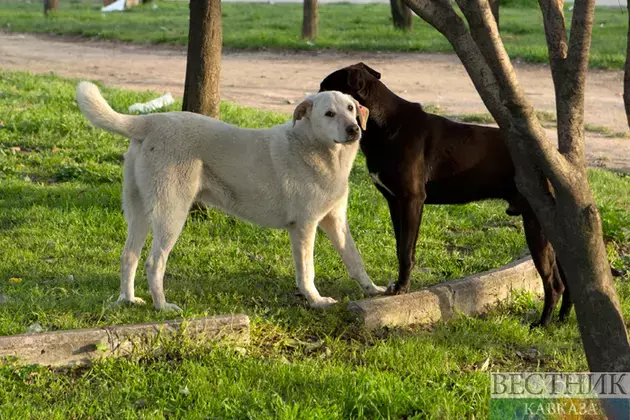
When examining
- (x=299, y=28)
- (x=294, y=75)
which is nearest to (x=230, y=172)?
(x=294, y=75)

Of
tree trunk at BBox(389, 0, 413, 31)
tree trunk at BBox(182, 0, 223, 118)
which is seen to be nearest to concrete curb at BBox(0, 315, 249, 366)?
tree trunk at BBox(182, 0, 223, 118)

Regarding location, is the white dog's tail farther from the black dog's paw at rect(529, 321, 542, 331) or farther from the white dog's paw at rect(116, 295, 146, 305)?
the black dog's paw at rect(529, 321, 542, 331)

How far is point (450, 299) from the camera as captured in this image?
5.39 meters

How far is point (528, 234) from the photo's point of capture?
17.6 ft

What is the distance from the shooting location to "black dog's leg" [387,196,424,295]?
546cm

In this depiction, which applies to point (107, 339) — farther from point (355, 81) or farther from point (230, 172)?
point (355, 81)

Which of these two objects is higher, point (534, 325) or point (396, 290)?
point (396, 290)

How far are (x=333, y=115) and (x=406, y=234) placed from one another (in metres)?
0.93

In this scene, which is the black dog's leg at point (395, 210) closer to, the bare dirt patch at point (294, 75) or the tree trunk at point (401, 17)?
the bare dirt patch at point (294, 75)

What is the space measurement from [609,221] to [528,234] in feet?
6.59

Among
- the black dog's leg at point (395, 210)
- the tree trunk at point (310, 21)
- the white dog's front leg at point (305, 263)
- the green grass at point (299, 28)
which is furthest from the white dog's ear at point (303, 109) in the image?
the tree trunk at point (310, 21)

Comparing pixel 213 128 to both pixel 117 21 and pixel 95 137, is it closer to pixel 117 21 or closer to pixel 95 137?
pixel 95 137

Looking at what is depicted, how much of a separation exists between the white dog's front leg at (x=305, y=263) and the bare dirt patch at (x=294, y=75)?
5951 millimetres

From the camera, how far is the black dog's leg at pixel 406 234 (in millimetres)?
5461
